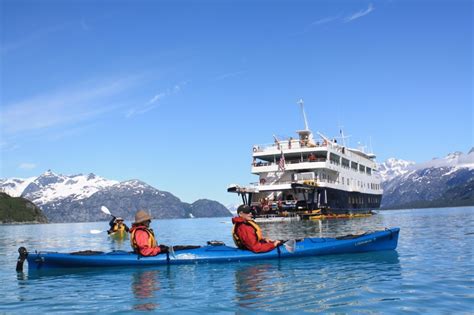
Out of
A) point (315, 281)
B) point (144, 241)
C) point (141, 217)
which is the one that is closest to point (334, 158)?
point (144, 241)

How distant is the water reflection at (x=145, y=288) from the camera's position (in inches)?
408

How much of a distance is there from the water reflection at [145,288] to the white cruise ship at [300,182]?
34.2 m

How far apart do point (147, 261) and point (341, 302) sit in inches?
303

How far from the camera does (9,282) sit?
574 inches

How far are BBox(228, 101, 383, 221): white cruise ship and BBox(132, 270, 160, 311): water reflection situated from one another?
3420 cm

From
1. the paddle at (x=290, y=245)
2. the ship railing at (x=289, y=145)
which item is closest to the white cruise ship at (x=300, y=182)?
the ship railing at (x=289, y=145)

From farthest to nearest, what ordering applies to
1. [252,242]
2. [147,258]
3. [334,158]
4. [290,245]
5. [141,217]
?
[334,158], [290,245], [252,242], [147,258], [141,217]

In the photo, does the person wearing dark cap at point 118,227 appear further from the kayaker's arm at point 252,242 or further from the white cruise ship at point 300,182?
the kayaker's arm at point 252,242

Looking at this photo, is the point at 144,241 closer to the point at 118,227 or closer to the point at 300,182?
the point at 118,227

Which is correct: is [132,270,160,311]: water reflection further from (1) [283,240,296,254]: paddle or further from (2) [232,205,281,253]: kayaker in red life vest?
(1) [283,240,296,254]: paddle

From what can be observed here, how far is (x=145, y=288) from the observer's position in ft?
40.7

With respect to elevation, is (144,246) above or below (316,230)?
above

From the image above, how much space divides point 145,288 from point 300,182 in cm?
3937

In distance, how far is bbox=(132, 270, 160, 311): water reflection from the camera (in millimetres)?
10359
